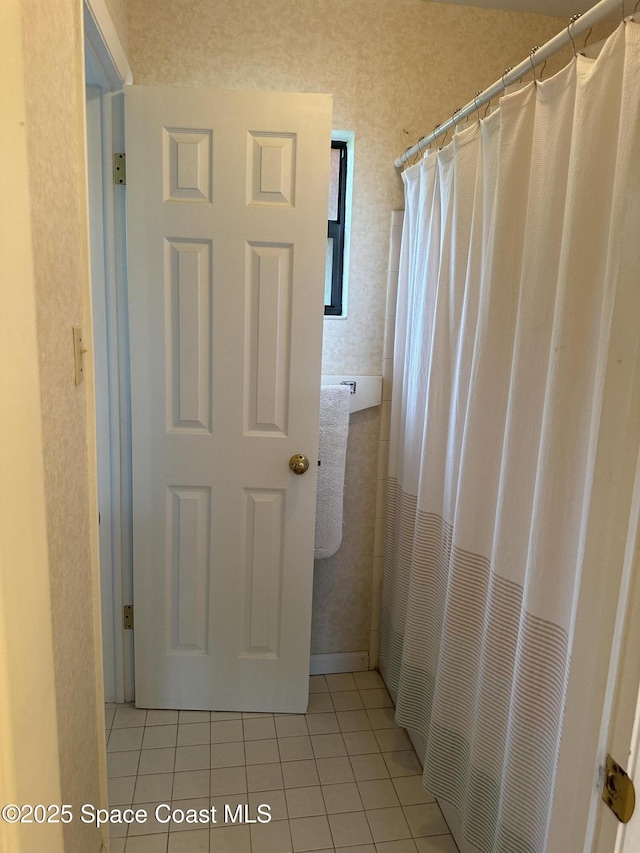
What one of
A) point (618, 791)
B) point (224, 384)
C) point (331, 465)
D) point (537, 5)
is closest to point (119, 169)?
point (224, 384)

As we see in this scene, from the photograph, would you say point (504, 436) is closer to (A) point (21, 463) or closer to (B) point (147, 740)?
(A) point (21, 463)

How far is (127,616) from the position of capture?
2084mm

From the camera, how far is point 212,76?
6.42 ft

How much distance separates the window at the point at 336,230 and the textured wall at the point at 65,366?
3.80 feet

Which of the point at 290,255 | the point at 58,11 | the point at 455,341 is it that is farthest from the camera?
the point at 290,255

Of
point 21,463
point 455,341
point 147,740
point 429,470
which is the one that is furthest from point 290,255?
A: point 147,740

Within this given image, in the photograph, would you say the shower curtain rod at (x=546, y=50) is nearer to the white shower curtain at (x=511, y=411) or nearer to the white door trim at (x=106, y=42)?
the white shower curtain at (x=511, y=411)

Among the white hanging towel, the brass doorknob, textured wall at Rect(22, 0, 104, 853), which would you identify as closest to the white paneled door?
the brass doorknob

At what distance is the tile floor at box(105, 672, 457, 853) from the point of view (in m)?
1.61

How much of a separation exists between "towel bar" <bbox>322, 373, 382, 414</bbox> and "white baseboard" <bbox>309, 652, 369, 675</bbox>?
99 cm

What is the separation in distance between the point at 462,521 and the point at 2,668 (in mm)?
1114

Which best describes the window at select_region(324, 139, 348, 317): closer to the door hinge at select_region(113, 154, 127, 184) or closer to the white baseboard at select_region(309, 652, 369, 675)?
the door hinge at select_region(113, 154, 127, 184)

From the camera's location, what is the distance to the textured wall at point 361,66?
193 centimetres

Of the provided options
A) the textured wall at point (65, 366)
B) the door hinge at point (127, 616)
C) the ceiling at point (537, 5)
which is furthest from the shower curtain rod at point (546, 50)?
the door hinge at point (127, 616)
